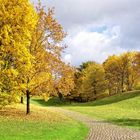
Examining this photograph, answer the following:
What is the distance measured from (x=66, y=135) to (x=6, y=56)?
38.1 feet

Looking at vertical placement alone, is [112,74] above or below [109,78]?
above

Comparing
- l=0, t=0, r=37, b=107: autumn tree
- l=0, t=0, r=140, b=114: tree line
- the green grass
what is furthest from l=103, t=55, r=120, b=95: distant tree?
the green grass

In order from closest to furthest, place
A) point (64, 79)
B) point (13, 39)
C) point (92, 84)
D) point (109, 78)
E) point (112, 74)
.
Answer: point (13, 39), point (64, 79), point (92, 84), point (109, 78), point (112, 74)

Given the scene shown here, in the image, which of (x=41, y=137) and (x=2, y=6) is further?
(x=2, y=6)

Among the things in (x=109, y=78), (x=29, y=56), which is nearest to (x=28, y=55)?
(x=29, y=56)

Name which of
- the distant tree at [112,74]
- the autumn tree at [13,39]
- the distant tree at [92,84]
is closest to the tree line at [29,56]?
the autumn tree at [13,39]

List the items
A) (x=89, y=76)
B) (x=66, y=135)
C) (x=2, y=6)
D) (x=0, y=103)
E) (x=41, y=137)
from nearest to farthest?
(x=41, y=137) < (x=66, y=135) < (x=2, y=6) < (x=0, y=103) < (x=89, y=76)

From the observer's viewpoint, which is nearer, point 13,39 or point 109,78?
point 13,39

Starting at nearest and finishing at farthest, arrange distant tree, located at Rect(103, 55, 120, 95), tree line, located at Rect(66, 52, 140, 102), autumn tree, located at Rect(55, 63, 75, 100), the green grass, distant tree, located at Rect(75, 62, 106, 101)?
the green grass → autumn tree, located at Rect(55, 63, 75, 100) → distant tree, located at Rect(75, 62, 106, 101) → tree line, located at Rect(66, 52, 140, 102) → distant tree, located at Rect(103, 55, 120, 95)

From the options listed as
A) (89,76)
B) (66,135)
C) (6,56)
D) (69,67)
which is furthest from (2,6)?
(89,76)

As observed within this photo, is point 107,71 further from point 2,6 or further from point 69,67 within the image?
point 2,6

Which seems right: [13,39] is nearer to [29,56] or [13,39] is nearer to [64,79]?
[29,56]

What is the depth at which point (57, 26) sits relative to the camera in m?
39.4

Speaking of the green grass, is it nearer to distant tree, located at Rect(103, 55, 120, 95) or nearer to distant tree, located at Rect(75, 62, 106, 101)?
distant tree, located at Rect(75, 62, 106, 101)
